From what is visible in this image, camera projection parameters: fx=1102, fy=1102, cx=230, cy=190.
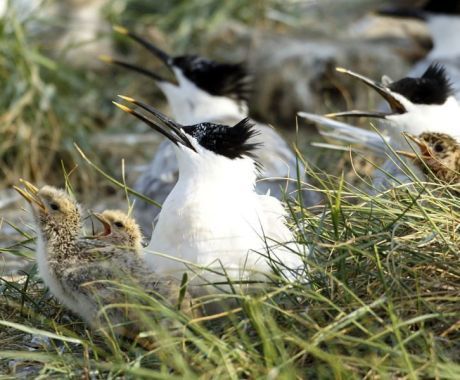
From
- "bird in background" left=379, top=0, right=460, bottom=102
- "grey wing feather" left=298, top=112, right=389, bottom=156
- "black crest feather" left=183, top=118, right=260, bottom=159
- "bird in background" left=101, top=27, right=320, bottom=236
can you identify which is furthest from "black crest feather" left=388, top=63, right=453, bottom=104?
"bird in background" left=379, top=0, right=460, bottom=102

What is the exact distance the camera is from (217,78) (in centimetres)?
549

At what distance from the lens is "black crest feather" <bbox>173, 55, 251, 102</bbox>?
215 inches

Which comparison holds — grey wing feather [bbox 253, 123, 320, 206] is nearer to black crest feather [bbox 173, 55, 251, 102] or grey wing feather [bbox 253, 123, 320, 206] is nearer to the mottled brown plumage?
black crest feather [bbox 173, 55, 251, 102]

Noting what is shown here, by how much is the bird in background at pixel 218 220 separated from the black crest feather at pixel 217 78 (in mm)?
2304

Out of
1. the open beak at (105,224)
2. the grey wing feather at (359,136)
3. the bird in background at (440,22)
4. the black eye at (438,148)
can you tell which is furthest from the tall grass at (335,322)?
the bird in background at (440,22)

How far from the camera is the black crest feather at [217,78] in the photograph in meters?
5.45

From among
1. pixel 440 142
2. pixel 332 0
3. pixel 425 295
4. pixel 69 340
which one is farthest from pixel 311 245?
pixel 332 0

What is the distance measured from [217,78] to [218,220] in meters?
2.64

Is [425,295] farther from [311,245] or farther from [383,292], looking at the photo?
[311,245]

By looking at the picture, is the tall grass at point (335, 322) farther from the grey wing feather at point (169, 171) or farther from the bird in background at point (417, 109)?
the grey wing feather at point (169, 171)

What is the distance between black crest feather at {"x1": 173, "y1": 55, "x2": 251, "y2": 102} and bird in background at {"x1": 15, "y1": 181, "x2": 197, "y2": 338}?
7.49 feet

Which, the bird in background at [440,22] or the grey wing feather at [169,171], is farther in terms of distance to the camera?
the bird in background at [440,22]

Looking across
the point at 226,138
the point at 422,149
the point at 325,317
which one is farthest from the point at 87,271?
the point at 422,149

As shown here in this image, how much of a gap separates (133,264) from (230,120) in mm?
2463
